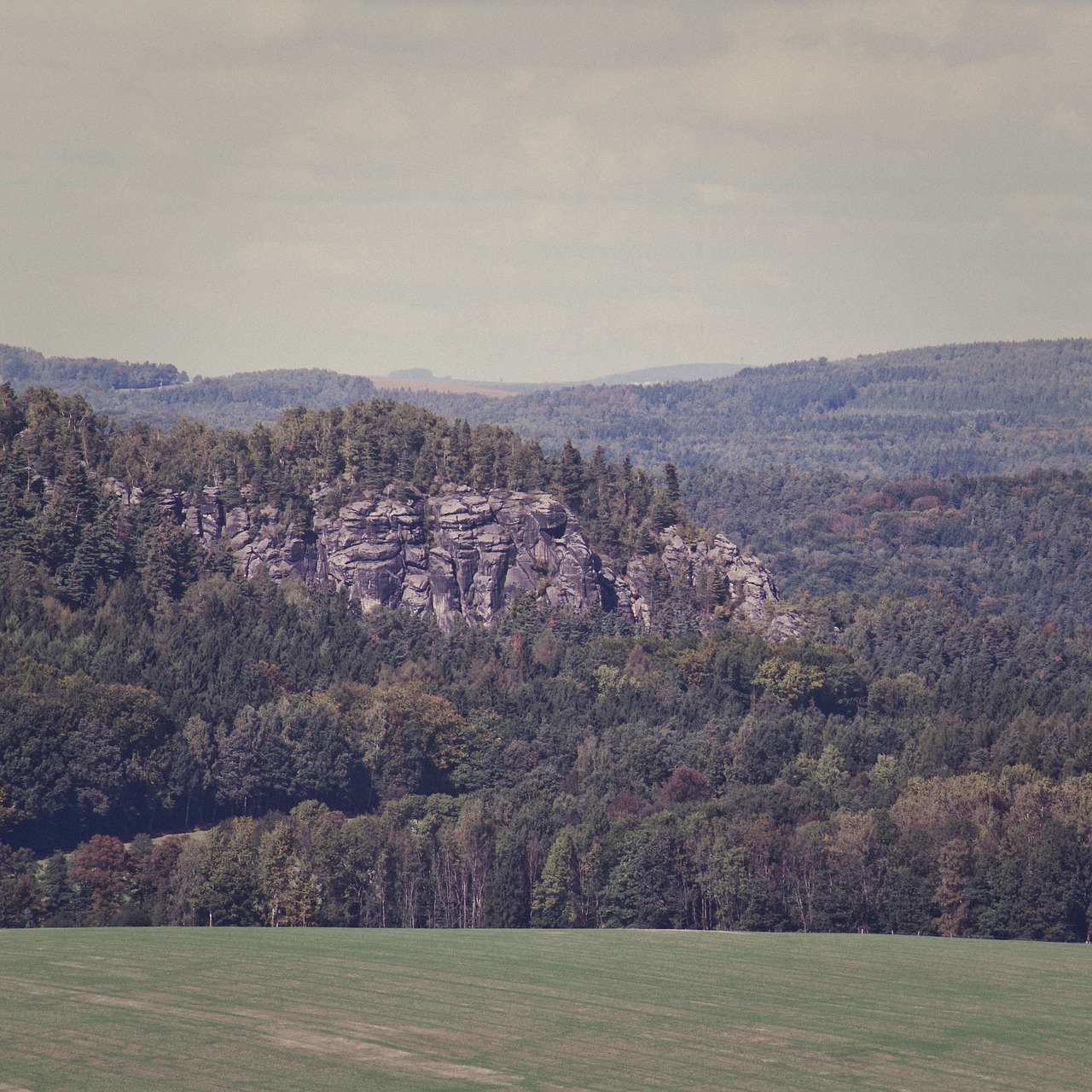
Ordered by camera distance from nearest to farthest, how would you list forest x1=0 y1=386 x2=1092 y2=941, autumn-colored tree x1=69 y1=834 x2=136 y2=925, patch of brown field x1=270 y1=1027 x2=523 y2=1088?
1. patch of brown field x1=270 y1=1027 x2=523 y2=1088
2. autumn-colored tree x1=69 y1=834 x2=136 y2=925
3. forest x1=0 y1=386 x2=1092 y2=941

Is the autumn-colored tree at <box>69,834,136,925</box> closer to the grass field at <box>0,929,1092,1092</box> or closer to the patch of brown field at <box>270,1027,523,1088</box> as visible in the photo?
the grass field at <box>0,929,1092,1092</box>

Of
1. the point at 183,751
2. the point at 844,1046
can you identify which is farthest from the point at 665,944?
the point at 183,751

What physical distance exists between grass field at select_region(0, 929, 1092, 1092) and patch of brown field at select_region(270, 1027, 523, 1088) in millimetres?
126

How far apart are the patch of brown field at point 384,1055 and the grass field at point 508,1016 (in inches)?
5.0

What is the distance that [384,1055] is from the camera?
51.4 metres

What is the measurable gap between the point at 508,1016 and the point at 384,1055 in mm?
10437

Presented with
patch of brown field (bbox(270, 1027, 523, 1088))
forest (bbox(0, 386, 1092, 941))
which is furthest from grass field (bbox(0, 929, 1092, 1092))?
forest (bbox(0, 386, 1092, 941))

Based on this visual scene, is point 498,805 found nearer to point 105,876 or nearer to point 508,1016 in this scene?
point 105,876

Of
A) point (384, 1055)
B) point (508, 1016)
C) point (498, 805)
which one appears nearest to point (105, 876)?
point (498, 805)

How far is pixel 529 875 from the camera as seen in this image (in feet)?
412

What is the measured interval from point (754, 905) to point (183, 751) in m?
72.2

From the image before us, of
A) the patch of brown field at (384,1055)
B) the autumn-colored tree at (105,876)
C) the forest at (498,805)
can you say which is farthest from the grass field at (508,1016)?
the autumn-colored tree at (105,876)

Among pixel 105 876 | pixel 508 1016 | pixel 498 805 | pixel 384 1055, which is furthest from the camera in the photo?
pixel 498 805

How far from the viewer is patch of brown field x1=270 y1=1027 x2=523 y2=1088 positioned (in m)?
49.8
